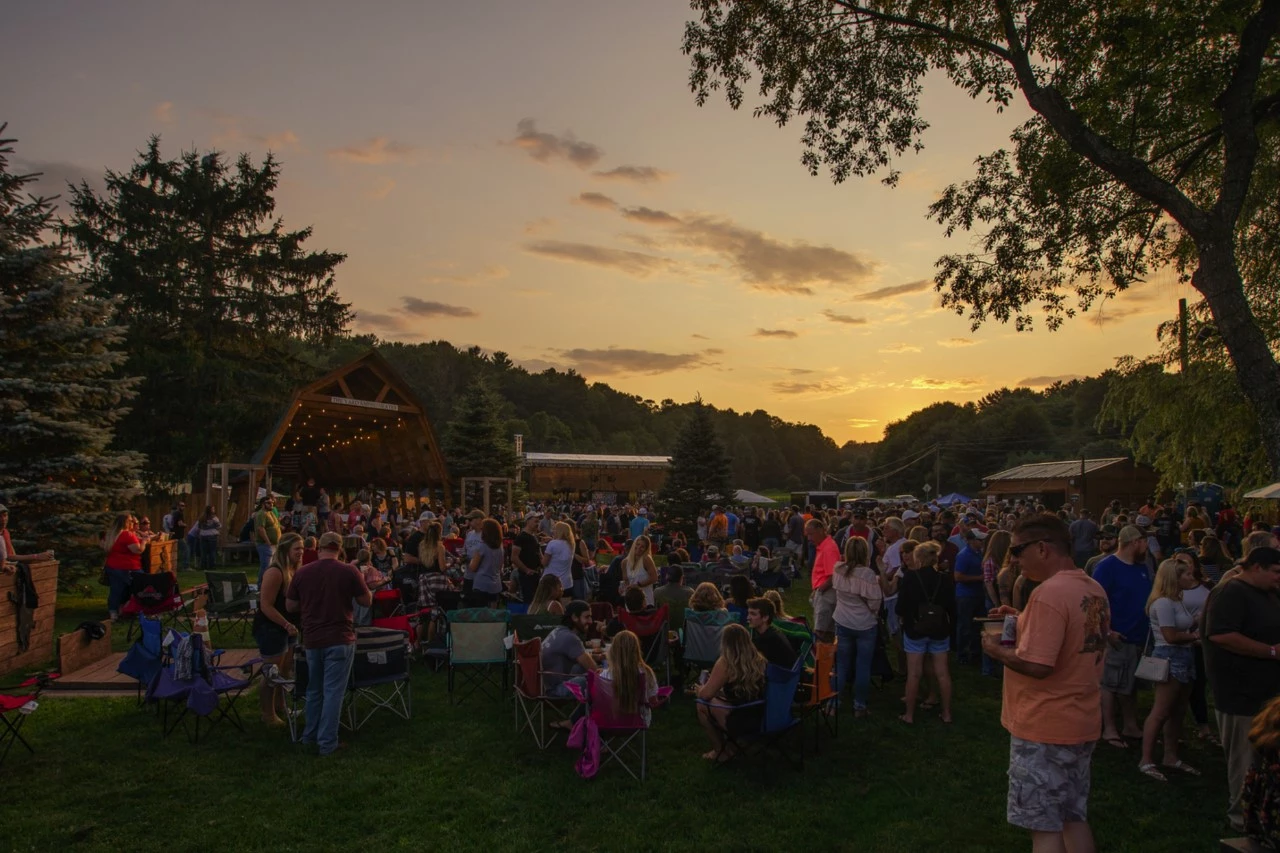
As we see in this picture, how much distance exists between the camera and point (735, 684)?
18.6ft

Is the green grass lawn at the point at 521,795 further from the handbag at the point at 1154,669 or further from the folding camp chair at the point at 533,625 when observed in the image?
the folding camp chair at the point at 533,625

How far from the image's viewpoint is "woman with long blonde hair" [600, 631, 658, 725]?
18.6 ft

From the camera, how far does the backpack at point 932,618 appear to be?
265 inches

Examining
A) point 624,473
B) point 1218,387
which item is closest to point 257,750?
point 1218,387

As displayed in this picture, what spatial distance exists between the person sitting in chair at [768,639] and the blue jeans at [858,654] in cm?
131

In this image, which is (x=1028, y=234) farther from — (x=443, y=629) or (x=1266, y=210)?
(x=443, y=629)


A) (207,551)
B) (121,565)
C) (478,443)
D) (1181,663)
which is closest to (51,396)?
(121,565)

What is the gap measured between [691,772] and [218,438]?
2343 centimetres

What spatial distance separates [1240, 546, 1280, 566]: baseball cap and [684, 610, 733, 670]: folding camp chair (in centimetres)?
408

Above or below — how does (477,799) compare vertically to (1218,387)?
below

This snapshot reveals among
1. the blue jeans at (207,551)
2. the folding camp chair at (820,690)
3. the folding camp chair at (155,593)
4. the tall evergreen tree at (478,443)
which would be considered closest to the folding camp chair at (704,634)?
the folding camp chair at (820,690)

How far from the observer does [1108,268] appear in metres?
12.6

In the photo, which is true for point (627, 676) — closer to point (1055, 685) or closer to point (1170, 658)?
point (1055, 685)

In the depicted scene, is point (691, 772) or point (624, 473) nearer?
point (691, 772)
